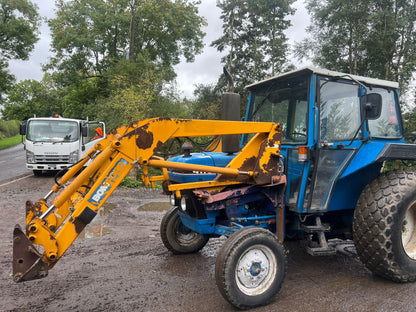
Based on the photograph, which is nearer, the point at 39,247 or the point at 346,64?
the point at 39,247

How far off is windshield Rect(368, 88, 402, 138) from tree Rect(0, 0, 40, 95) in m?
23.0

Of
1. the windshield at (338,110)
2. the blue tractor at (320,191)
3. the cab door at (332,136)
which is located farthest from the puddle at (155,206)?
the windshield at (338,110)

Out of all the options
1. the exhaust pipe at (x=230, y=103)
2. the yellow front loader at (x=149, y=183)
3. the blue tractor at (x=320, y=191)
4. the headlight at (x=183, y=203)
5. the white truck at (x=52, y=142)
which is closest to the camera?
the yellow front loader at (x=149, y=183)

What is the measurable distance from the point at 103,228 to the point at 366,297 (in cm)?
437

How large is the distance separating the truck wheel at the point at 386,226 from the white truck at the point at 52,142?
962 cm

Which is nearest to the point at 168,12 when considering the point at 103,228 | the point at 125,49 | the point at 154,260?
the point at 125,49

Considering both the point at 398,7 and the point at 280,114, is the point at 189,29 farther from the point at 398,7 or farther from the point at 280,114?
the point at 280,114

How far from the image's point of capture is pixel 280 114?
4.12 meters

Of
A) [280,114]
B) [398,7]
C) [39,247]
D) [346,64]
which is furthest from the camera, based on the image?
[346,64]

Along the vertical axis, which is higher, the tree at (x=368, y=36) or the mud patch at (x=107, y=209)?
the tree at (x=368, y=36)

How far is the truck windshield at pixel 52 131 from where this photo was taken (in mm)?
11258

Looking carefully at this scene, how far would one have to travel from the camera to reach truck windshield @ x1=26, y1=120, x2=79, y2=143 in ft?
36.9

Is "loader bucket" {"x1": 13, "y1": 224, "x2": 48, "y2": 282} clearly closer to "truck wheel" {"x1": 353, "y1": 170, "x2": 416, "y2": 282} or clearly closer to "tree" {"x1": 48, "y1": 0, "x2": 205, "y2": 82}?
"truck wheel" {"x1": 353, "y1": 170, "x2": 416, "y2": 282}

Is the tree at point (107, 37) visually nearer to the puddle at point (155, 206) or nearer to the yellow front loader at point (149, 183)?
the puddle at point (155, 206)
